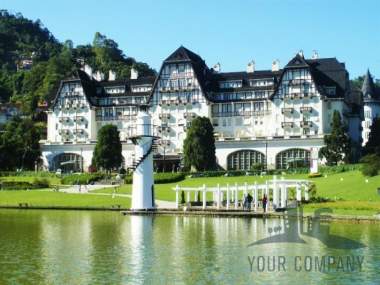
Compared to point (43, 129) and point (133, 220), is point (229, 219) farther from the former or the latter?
point (43, 129)

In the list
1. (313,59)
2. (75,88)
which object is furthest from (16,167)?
(313,59)

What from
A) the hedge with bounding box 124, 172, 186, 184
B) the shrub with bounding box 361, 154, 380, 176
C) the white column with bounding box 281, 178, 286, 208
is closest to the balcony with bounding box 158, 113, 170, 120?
the hedge with bounding box 124, 172, 186, 184

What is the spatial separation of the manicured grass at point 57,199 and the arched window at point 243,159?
34.0m

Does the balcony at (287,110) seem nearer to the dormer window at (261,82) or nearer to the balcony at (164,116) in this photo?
the dormer window at (261,82)

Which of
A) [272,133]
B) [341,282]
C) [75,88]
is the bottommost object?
[341,282]

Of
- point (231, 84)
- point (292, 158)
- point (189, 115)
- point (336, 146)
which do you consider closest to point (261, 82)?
point (231, 84)

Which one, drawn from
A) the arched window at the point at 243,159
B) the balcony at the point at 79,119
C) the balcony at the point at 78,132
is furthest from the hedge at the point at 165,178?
the balcony at the point at 79,119

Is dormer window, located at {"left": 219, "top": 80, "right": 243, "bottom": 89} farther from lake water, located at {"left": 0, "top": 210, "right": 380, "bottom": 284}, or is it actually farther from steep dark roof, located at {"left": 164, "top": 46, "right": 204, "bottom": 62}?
lake water, located at {"left": 0, "top": 210, "right": 380, "bottom": 284}

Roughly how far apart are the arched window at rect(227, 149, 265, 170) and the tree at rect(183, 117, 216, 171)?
9.95 metres

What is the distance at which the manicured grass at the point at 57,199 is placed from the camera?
221ft

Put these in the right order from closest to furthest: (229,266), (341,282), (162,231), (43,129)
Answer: (341,282) → (229,266) → (162,231) → (43,129)

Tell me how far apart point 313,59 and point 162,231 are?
7982cm

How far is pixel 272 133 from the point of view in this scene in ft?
360

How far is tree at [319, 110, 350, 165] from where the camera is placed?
9344cm
